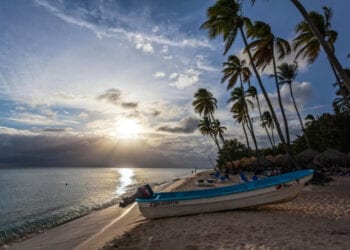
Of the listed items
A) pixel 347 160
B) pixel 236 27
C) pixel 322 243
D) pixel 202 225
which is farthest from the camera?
pixel 347 160

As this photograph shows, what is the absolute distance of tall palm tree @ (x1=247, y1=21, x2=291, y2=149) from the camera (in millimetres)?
14398

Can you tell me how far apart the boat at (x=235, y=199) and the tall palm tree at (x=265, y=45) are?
278 inches

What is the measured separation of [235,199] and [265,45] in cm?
1080

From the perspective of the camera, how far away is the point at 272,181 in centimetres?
843

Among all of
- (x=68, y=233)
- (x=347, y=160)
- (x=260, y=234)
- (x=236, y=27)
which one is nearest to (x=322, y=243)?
(x=260, y=234)

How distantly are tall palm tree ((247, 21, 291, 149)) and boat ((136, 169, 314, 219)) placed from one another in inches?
278

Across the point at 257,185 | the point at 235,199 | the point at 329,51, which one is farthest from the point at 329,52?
the point at 235,199

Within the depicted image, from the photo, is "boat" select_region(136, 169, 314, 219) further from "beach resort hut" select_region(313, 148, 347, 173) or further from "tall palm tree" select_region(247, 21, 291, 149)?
"beach resort hut" select_region(313, 148, 347, 173)

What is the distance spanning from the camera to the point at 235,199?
812 centimetres

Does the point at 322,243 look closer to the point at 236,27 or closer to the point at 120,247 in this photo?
the point at 120,247

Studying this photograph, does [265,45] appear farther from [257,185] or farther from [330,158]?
[330,158]

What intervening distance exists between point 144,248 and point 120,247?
0.76 m

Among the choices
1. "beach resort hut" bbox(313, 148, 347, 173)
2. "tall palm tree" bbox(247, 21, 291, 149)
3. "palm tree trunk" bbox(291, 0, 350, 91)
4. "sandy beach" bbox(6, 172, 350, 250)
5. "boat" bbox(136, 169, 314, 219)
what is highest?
"tall palm tree" bbox(247, 21, 291, 149)

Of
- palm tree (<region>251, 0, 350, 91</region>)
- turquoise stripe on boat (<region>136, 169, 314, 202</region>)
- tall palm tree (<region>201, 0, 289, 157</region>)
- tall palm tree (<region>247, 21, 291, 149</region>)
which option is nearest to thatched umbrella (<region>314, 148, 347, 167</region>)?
tall palm tree (<region>247, 21, 291, 149</region>)
